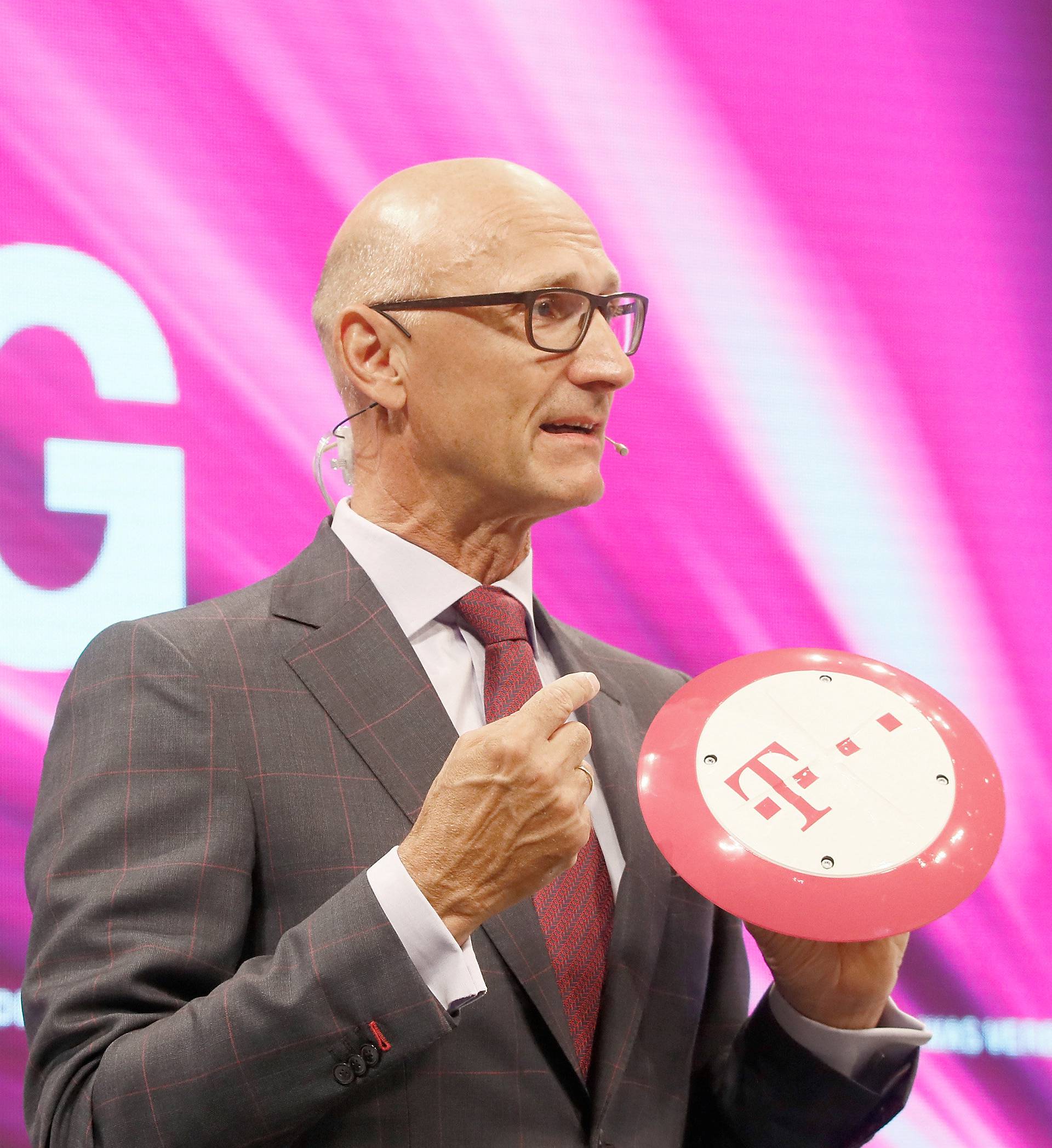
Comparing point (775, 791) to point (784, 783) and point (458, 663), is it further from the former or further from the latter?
point (458, 663)

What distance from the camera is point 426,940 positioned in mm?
1406

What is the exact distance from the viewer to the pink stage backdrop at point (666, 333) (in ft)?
7.88

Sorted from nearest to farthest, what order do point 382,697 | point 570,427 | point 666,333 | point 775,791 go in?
point 775,791
point 382,697
point 570,427
point 666,333

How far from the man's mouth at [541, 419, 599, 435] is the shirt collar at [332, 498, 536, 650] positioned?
254 millimetres

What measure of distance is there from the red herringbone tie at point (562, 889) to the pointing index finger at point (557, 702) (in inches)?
11.1

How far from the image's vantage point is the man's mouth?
1.95 metres

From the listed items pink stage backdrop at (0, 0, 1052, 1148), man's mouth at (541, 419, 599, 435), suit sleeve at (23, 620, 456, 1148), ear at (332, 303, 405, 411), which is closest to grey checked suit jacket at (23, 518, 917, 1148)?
suit sleeve at (23, 620, 456, 1148)

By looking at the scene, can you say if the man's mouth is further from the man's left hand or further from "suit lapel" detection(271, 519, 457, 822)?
the man's left hand

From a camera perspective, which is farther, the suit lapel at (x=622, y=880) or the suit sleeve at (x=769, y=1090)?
the suit sleeve at (x=769, y=1090)

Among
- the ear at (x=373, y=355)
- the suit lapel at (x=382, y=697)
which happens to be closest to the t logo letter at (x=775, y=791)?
the suit lapel at (x=382, y=697)

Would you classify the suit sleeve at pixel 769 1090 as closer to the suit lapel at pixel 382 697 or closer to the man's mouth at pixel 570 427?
the suit lapel at pixel 382 697

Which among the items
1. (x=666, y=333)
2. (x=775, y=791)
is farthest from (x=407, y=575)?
(x=666, y=333)

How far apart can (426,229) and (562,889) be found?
3.31 feet

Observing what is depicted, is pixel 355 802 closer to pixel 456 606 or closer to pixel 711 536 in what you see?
pixel 456 606
